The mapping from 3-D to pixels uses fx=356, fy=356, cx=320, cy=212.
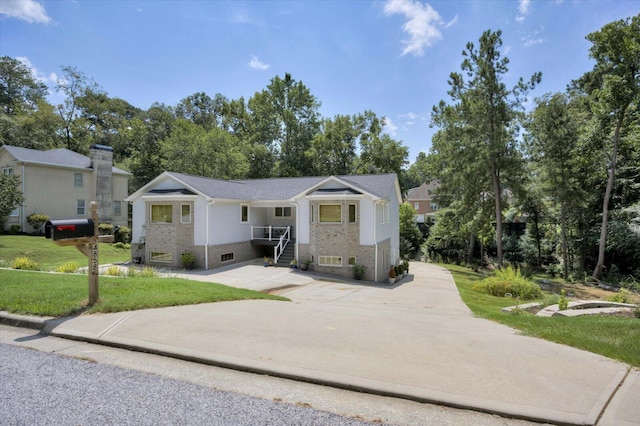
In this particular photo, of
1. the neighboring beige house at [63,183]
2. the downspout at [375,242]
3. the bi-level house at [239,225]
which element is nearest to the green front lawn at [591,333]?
the downspout at [375,242]

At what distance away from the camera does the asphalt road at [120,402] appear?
3.55m

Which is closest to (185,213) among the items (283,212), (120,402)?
(283,212)

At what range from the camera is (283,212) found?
24.4 metres

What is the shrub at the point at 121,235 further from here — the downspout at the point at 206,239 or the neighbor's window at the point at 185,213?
the downspout at the point at 206,239

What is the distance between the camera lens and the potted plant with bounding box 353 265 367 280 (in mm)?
18859

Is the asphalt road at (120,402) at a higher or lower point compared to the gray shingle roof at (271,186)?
lower

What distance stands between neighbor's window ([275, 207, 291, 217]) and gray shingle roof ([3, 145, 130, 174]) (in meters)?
17.8

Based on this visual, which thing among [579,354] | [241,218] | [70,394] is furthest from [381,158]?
[70,394]

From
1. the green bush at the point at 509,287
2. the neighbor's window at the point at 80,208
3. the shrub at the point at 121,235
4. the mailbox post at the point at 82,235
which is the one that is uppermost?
the neighbor's window at the point at 80,208

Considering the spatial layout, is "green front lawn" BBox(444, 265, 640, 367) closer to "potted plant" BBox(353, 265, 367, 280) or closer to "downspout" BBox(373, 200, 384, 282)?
"downspout" BBox(373, 200, 384, 282)

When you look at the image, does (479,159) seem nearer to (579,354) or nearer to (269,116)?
(579,354)

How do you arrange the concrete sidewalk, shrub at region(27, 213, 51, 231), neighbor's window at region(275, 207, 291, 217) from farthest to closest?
shrub at region(27, 213, 51, 231)
neighbor's window at region(275, 207, 291, 217)
the concrete sidewalk

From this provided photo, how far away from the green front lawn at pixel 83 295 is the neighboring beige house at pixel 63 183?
68.6 ft

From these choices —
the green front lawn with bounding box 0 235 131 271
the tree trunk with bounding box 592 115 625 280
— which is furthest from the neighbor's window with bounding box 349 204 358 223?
the tree trunk with bounding box 592 115 625 280
